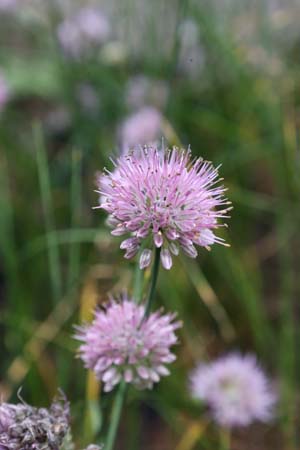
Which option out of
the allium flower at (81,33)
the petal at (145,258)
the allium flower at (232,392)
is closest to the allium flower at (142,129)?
the allium flower at (81,33)

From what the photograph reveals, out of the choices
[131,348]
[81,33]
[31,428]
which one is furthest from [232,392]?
[81,33]

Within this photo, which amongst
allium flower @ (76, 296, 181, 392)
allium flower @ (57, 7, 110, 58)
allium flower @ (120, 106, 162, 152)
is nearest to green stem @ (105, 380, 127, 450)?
allium flower @ (76, 296, 181, 392)

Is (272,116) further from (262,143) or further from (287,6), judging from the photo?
(287,6)

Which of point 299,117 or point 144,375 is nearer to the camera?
point 144,375

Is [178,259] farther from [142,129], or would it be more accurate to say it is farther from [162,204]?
[162,204]

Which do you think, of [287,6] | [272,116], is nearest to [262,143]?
[272,116]

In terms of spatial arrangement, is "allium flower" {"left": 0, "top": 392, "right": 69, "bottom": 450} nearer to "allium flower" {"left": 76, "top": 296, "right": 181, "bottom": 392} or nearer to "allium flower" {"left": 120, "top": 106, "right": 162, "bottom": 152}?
"allium flower" {"left": 76, "top": 296, "right": 181, "bottom": 392}

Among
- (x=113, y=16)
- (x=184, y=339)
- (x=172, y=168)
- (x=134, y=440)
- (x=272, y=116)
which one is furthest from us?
(x=113, y=16)
